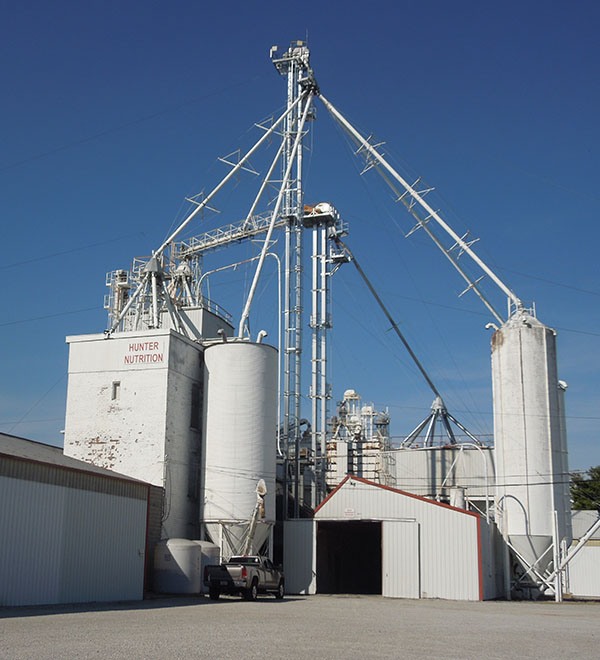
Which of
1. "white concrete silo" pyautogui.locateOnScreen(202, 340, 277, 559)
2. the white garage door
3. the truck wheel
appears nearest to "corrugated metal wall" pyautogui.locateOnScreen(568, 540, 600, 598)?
the white garage door

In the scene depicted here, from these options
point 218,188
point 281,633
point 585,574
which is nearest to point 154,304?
point 218,188

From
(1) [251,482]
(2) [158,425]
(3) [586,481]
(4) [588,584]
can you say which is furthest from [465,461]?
(3) [586,481]

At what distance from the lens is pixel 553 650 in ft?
53.6

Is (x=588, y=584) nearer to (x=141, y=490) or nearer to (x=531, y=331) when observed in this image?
(x=531, y=331)

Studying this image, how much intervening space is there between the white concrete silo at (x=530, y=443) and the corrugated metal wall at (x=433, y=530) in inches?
141

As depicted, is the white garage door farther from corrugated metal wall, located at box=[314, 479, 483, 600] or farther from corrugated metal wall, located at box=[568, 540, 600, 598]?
corrugated metal wall, located at box=[568, 540, 600, 598]

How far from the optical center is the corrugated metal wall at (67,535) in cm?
2534

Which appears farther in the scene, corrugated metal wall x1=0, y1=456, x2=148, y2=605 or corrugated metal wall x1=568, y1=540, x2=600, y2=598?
corrugated metal wall x1=568, y1=540, x2=600, y2=598

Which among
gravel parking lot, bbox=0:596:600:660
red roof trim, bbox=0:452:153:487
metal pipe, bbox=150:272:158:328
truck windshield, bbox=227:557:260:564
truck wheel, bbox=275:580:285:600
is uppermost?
metal pipe, bbox=150:272:158:328

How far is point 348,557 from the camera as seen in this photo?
2056 inches

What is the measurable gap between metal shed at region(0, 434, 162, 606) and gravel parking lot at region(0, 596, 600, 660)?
1489 millimetres

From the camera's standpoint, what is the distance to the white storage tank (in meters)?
34.8

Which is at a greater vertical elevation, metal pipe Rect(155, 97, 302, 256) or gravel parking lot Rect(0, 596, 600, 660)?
metal pipe Rect(155, 97, 302, 256)

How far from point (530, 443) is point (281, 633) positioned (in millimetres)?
25283
